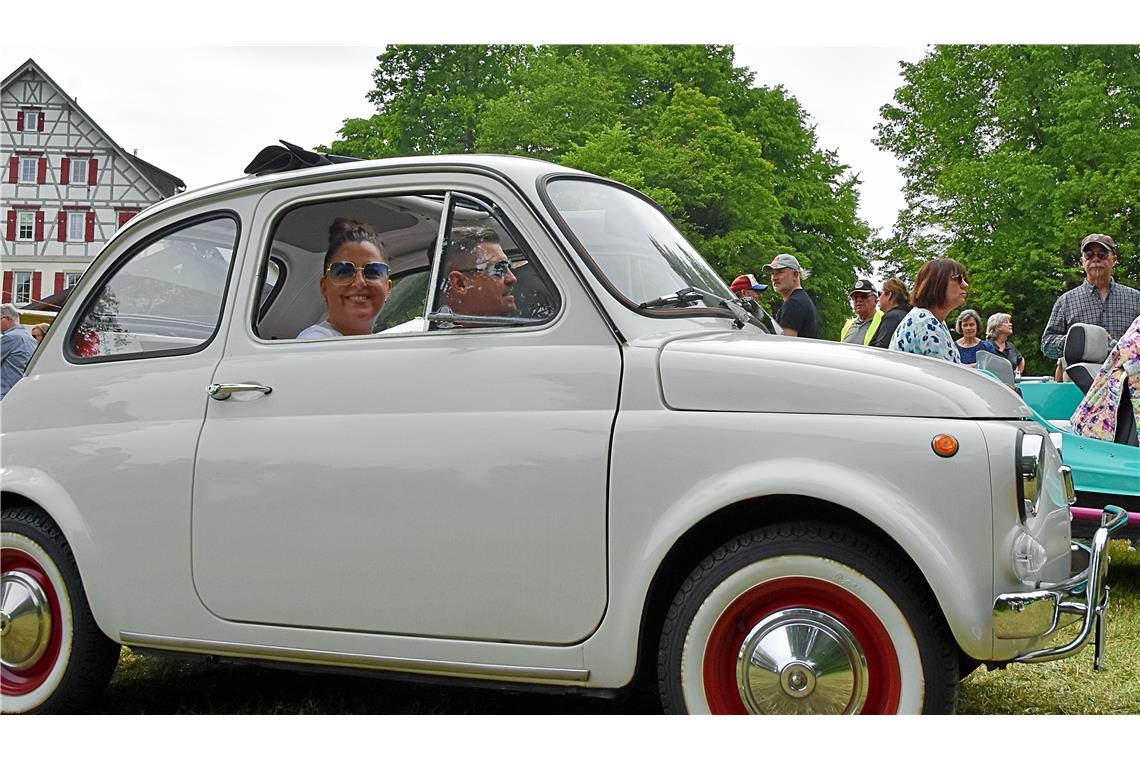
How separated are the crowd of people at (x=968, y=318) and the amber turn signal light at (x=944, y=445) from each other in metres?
1.75

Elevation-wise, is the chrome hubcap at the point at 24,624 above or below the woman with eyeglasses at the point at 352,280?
below

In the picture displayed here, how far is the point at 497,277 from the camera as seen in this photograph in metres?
3.73

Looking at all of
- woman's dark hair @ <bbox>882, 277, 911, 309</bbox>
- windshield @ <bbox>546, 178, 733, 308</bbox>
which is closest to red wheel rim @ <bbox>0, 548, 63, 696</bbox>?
windshield @ <bbox>546, 178, 733, 308</bbox>

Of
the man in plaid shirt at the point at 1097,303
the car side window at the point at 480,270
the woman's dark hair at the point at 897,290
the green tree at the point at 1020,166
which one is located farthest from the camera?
the green tree at the point at 1020,166

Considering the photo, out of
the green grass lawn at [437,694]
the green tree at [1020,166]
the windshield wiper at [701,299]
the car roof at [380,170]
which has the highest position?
the green tree at [1020,166]

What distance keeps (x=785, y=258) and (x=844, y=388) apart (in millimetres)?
6376

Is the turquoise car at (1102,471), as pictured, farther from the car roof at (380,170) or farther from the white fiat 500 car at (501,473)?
the car roof at (380,170)

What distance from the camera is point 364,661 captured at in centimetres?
362

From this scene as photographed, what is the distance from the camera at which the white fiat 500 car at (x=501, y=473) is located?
3100mm

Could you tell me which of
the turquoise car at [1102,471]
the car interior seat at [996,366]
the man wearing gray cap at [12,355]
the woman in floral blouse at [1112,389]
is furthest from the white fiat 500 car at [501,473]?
the man wearing gray cap at [12,355]

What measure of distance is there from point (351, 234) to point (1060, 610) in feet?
9.02

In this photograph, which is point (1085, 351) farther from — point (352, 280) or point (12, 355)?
point (12, 355)

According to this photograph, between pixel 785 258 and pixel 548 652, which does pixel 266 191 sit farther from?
pixel 785 258

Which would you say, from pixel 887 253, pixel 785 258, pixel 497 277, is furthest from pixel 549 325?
pixel 887 253
